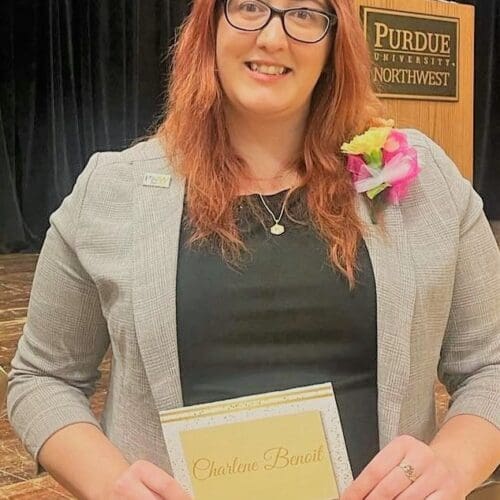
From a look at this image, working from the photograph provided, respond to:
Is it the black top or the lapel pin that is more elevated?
the lapel pin

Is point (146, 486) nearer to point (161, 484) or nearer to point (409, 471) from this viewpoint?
point (161, 484)

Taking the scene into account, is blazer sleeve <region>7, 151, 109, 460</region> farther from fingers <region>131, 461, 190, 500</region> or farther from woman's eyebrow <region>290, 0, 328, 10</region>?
woman's eyebrow <region>290, 0, 328, 10</region>

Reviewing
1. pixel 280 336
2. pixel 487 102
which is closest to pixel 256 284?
pixel 280 336

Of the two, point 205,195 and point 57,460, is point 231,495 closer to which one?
point 57,460

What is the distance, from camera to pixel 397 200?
3.57ft

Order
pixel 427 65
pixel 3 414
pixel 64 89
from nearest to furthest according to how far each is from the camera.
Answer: pixel 427 65 < pixel 3 414 < pixel 64 89

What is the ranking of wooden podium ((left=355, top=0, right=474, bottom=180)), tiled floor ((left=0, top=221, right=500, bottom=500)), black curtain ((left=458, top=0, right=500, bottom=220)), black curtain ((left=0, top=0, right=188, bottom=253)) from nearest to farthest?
wooden podium ((left=355, top=0, right=474, bottom=180))
tiled floor ((left=0, top=221, right=500, bottom=500))
black curtain ((left=0, top=0, right=188, bottom=253))
black curtain ((left=458, top=0, right=500, bottom=220))

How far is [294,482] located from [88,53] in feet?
21.5

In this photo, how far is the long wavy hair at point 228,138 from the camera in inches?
42.6

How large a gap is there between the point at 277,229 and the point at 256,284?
78 mm

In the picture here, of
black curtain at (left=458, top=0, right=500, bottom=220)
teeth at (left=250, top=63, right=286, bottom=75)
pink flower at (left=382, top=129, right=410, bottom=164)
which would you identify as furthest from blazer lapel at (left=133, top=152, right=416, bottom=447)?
black curtain at (left=458, top=0, right=500, bottom=220)

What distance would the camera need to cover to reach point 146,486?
0.90 metres

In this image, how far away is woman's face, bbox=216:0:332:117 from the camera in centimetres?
106

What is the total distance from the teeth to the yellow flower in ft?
0.43
